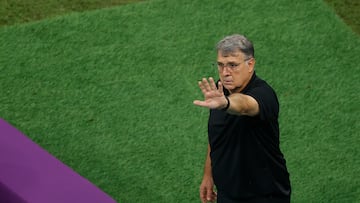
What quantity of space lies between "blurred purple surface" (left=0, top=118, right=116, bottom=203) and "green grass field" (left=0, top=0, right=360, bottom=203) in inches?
35.0

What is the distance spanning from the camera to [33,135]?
6141 mm

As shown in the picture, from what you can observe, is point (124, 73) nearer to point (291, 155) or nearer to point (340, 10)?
point (291, 155)

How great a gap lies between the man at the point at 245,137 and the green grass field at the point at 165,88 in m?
1.29

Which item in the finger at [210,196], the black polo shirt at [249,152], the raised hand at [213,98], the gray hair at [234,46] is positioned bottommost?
the finger at [210,196]

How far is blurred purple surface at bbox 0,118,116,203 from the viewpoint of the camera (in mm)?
4625

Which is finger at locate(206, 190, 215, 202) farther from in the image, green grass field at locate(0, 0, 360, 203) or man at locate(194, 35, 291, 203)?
green grass field at locate(0, 0, 360, 203)

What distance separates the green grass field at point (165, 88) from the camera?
232 inches

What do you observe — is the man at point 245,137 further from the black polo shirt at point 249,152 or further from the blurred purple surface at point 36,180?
the blurred purple surface at point 36,180

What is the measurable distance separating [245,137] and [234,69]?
0.36 meters

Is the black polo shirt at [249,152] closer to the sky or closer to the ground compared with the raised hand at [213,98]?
closer to the ground

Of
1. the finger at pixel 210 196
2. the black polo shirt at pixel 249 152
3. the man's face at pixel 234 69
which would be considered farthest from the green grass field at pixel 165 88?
the man's face at pixel 234 69

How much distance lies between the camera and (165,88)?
260 inches

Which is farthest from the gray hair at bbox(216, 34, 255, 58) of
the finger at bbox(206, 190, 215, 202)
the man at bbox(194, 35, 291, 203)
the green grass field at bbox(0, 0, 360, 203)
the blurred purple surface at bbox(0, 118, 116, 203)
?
the green grass field at bbox(0, 0, 360, 203)

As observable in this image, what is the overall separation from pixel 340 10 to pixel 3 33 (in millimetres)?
3104
